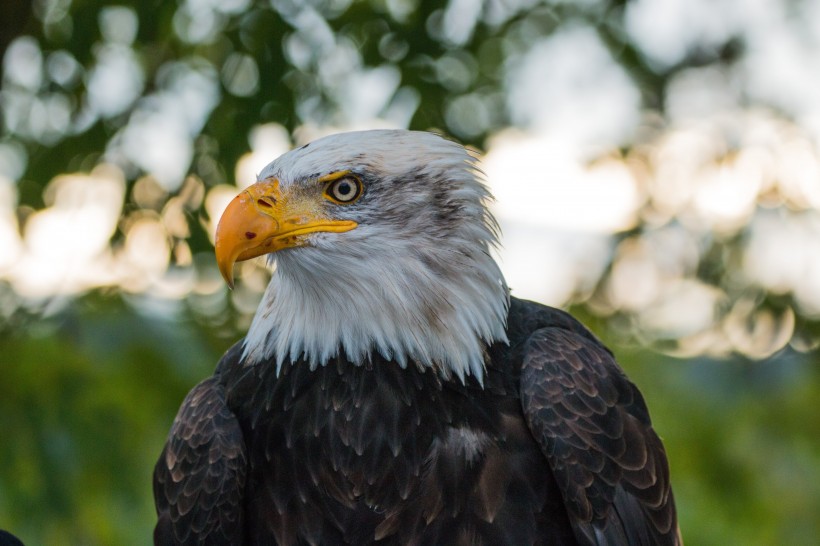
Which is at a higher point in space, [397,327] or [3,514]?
[397,327]

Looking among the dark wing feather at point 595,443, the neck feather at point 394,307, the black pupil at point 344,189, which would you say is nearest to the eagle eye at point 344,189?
the black pupil at point 344,189

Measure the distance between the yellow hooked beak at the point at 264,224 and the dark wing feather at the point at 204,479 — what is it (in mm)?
603

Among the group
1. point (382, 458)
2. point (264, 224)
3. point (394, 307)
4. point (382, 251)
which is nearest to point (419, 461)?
point (382, 458)

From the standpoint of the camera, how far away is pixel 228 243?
272 cm

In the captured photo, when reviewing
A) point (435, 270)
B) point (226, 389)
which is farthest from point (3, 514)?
point (435, 270)

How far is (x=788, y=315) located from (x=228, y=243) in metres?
2.85

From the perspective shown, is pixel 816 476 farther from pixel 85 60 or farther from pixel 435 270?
pixel 85 60

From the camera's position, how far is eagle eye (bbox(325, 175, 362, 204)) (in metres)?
2.91

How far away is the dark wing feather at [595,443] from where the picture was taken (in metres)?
2.91

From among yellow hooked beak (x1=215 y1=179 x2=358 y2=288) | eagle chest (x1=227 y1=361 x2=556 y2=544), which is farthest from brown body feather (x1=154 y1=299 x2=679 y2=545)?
yellow hooked beak (x1=215 y1=179 x2=358 y2=288)

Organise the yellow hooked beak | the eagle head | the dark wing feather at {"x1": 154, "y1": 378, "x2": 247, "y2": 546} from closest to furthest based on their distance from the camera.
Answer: the yellow hooked beak
the eagle head
the dark wing feather at {"x1": 154, "y1": 378, "x2": 247, "y2": 546}

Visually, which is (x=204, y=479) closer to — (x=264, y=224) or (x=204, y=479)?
(x=204, y=479)

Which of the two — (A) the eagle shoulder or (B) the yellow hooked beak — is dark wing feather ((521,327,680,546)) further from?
(A) the eagle shoulder

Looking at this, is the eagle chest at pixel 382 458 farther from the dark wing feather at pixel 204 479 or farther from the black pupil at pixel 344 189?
the black pupil at pixel 344 189
